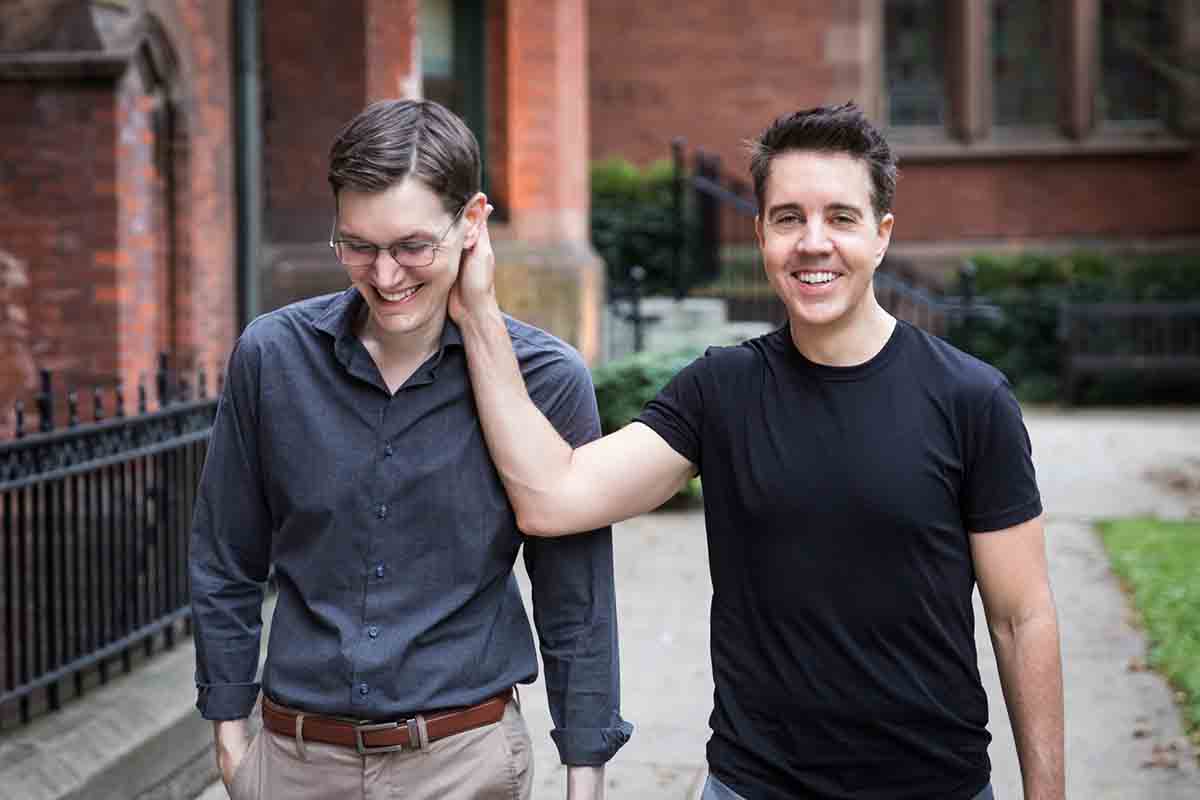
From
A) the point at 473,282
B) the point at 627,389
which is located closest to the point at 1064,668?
the point at 627,389

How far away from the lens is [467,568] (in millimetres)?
2768

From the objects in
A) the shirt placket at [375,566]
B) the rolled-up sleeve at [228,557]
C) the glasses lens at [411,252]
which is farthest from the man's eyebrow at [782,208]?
the rolled-up sleeve at [228,557]

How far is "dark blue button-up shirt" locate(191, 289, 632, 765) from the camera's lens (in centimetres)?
273

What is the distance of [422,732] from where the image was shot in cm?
271

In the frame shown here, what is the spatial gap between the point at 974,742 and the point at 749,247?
57.3 feet

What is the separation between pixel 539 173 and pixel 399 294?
37.9 feet

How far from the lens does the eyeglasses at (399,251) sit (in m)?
2.64

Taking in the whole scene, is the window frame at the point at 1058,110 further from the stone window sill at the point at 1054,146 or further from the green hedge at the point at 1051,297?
→ the green hedge at the point at 1051,297

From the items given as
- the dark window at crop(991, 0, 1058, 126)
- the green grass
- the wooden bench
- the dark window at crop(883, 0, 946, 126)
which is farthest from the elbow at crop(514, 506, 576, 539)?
the dark window at crop(991, 0, 1058, 126)

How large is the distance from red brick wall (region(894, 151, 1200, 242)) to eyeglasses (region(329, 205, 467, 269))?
62.0ft

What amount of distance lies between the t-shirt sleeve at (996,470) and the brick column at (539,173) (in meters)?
11.1

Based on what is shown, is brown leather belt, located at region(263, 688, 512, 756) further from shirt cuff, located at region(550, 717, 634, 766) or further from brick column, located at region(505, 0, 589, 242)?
brick column, located at region(505, 0, 589, 242)

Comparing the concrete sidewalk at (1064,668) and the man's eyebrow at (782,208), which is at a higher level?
the man's eyebrow at (782,208)

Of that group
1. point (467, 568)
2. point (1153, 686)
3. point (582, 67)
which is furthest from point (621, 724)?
point (582, 67)
